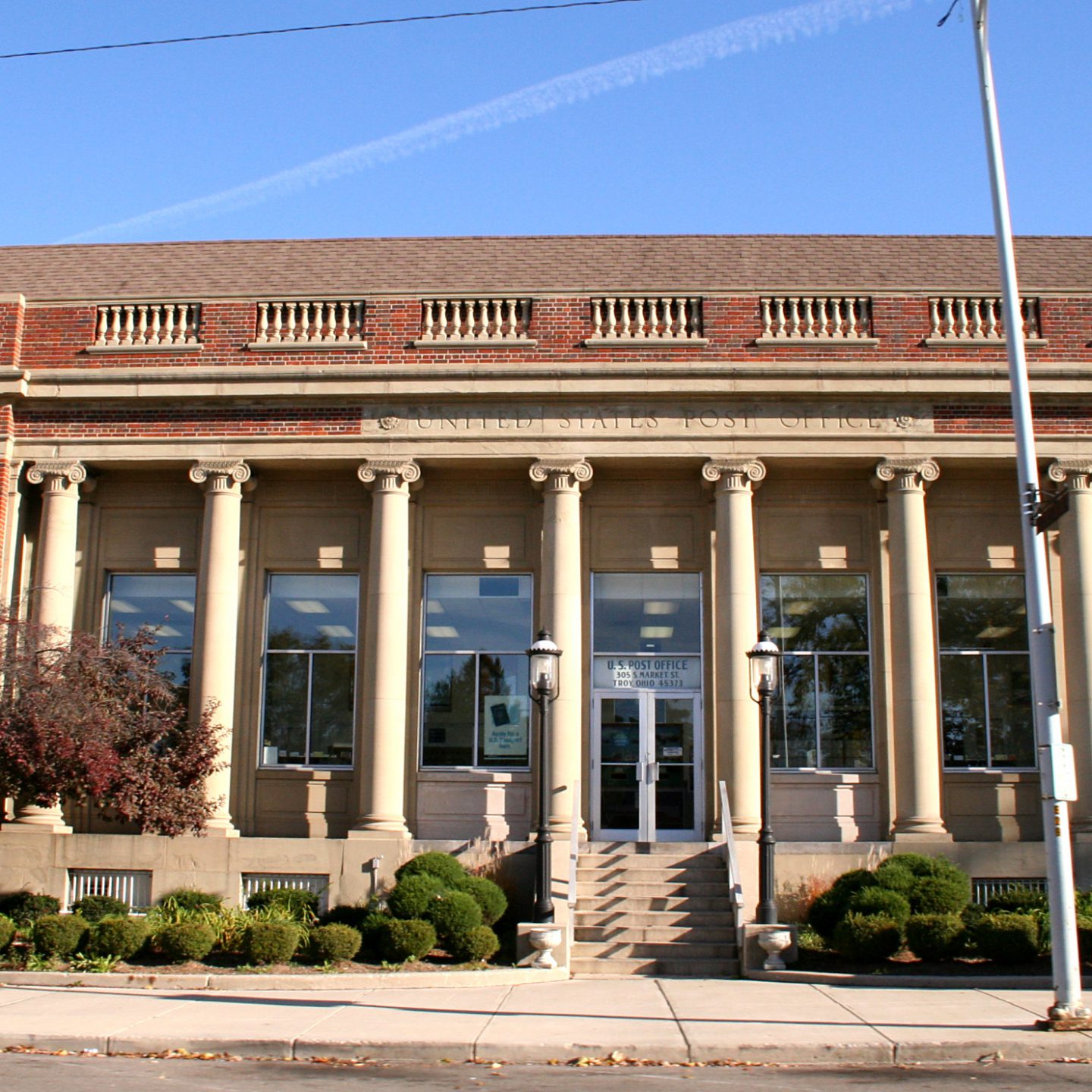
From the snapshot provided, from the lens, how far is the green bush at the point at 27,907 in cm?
1727

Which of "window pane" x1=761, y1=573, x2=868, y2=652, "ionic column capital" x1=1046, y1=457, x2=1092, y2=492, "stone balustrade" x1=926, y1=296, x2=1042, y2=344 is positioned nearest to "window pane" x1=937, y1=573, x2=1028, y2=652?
"window pane" x1=761, y1=573, x2=868, y2=652

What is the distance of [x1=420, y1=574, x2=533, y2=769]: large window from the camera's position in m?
20.8

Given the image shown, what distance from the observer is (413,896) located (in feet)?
53.0

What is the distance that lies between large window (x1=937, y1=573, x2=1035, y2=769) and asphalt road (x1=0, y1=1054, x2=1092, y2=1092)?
33.6 ft

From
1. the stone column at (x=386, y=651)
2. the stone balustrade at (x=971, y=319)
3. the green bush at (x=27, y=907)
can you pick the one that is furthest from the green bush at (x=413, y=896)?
the stone balustrade at (x=971, y=319)

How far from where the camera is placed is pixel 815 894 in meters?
17.8

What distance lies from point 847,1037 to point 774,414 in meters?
10.9

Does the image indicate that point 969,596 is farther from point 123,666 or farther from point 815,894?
point 123,666

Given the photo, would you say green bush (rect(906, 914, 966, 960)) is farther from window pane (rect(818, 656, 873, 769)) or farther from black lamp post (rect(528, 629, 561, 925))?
window pane (rect(818, 656, 873, 769))

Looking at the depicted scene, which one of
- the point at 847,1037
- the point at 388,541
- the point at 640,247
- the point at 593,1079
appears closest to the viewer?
the point at 593,1079

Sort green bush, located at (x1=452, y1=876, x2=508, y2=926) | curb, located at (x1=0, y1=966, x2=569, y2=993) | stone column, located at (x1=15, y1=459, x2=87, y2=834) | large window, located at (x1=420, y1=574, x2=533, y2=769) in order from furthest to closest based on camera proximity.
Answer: large window, located at (x1=420, y1=574, x2=533, y2=769), stone column, located at (x1=15, y1=459, x2=87, y2=834), green bush, located at (x1=452, y1=876, x2=508, y2=926), curb, located at (x1=0, y1=966, x2=569, y2=993)

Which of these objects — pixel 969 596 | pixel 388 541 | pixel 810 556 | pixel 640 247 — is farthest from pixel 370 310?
pixel 969 596

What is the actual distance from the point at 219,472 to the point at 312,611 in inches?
109

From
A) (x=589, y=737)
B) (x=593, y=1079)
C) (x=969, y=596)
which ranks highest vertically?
(x=969, y=596)
